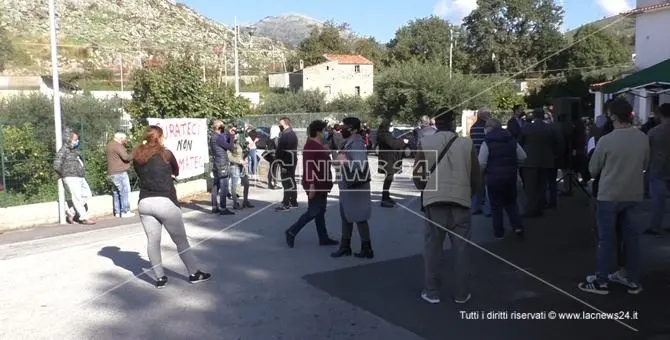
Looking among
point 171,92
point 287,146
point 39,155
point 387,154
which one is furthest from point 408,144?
point 39,155

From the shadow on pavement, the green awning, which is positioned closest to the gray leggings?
the shadow on pavement

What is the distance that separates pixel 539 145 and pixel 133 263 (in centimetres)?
655

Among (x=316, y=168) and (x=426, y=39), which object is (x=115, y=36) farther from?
(x=316, y=168)

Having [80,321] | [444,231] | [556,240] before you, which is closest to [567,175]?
[556,240]

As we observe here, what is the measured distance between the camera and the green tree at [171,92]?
54.0 ft

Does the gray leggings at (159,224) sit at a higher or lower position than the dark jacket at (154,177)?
lower

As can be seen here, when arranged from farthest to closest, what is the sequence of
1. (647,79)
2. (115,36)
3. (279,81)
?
(115,36) < (279,81) < (647,79)

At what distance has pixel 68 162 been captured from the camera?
35.6 ft

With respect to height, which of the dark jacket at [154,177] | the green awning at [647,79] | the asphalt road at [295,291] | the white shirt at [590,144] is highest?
the green awning at [647,79]

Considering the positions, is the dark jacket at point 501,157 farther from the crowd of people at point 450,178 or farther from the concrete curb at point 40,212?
the concrete curb at point 40,212

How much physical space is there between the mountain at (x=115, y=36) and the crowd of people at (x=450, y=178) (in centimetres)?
5396

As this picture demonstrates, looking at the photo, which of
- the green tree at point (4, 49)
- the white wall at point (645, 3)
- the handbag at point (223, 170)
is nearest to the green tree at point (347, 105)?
the white wall at point (645, 3)

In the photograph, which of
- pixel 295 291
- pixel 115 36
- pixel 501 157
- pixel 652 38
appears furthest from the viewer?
pixel 115 36

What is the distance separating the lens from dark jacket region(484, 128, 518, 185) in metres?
8.63
